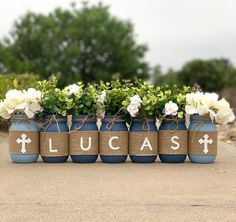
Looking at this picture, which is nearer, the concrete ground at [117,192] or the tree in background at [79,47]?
the concrete ground at [117,192]

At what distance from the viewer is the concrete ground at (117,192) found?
546 centimetres

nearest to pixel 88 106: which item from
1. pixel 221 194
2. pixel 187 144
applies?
pixel 187 144

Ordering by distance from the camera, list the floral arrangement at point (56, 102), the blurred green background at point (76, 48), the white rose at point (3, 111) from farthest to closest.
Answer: the blurred green background at point (76, 48) < the white rose at point (3, 111) < the floral arrangement at point (56, 102)

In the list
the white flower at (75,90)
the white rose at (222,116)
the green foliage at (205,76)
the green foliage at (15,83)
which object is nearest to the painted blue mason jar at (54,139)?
the white flower at (75,90)

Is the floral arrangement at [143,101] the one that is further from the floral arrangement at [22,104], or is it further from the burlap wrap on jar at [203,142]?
the floral arrangement at [22,104]

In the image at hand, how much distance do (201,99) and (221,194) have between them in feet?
8.92

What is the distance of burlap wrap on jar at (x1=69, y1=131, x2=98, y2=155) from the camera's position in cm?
899

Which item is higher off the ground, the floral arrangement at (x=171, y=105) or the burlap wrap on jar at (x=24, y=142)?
the floral arrangement at (x=171, y=105)

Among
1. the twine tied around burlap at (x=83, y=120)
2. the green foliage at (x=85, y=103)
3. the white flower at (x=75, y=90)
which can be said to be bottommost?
the twine tied around burlap at (x=83, y=120)

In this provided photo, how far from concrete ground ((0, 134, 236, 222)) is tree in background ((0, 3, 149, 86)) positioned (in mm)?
48622

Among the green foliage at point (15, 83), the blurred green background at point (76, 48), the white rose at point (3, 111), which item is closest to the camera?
the white rose at point (3, 111)

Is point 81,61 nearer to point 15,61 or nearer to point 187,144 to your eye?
point 15,61

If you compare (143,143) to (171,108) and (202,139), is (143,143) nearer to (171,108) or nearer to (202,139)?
(171,108)

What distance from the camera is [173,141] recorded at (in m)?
9.04
